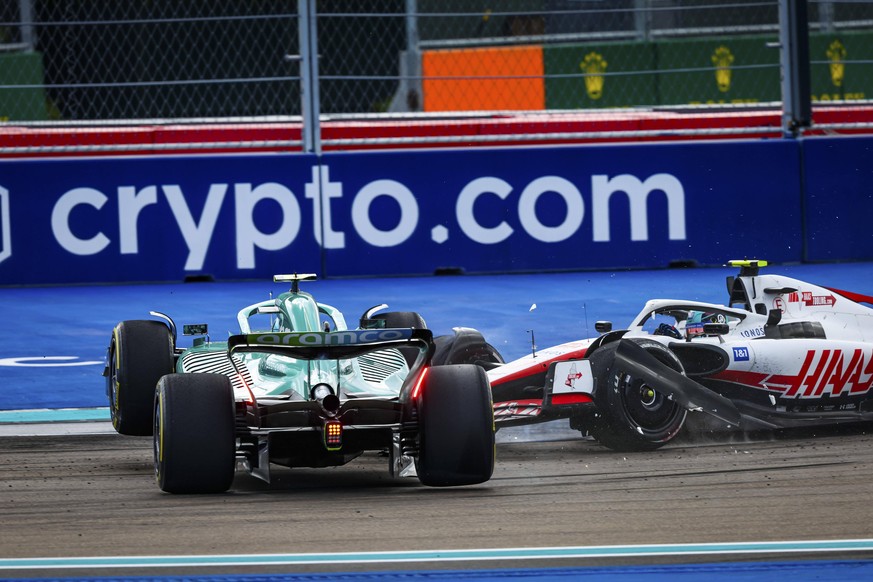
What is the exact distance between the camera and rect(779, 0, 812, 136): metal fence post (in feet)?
44.6

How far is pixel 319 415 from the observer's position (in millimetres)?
6332

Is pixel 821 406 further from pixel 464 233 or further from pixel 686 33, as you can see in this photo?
pixel 686 33

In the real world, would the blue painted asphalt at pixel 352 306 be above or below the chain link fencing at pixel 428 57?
below

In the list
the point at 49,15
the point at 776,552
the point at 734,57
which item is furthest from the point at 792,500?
the point at 49,15

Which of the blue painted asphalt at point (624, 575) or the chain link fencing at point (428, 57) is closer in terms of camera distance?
Answer: the blue painted asphalt at point (624, 575)

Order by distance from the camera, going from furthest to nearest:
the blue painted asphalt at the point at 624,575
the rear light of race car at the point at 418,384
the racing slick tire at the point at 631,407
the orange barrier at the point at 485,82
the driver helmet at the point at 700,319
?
the orange barrier at the point at 485,82
the driver helmet at the point at 700,319
the racing slick tire at the point at 631,407
the rear light of race car at the point at 418,384
the blue painted asphalt at the point at 624,575

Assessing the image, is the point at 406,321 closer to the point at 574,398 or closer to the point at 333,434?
the point at 574,398

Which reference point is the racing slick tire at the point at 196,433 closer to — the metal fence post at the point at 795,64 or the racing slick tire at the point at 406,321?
the racing slick tire at the point at 406,321

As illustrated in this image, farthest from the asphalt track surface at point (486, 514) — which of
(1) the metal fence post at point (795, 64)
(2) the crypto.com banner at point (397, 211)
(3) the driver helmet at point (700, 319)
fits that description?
(1) the metal fence post at point (795, 64)

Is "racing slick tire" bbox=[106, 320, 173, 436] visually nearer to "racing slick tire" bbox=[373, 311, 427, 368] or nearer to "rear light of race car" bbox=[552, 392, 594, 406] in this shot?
"racing slick tire" bbox=[373, 311, 427, 368]

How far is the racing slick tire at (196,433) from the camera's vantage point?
6145 mm

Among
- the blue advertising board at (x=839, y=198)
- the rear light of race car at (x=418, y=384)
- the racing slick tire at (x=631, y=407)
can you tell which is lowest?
the racing slick tire at (x=631, y=407)

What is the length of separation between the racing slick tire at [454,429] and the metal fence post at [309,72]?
281 inches

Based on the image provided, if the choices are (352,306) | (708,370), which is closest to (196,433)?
(708,370)
